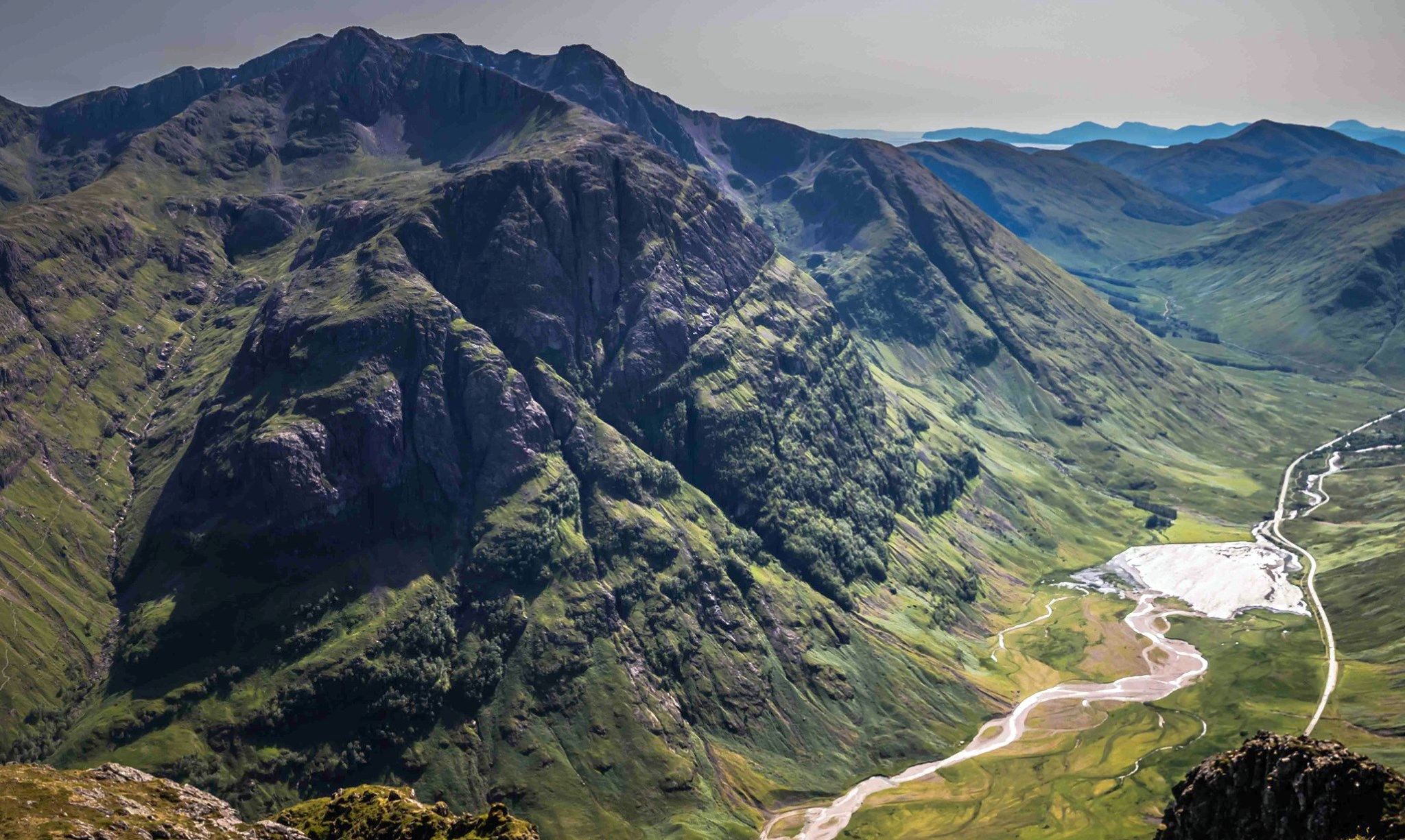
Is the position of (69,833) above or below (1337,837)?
below

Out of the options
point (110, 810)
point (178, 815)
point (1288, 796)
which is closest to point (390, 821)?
point (178, 815)

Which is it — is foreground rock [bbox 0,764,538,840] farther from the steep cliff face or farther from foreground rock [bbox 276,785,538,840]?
the steep cliff face

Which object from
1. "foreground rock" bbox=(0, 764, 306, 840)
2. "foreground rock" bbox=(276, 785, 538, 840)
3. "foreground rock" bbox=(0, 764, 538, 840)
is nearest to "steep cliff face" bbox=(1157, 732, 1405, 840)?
"foreground rock" bbox=(276, 785, 538, 840)

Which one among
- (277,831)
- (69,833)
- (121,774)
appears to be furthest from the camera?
(121,774)

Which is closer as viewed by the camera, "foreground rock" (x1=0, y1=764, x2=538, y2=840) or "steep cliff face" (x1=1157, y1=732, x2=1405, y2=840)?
"steep cliff face" (x1=1157, y1=732, x2=1405, y2=840)

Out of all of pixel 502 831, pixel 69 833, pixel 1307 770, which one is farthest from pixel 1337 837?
pixel 69 833

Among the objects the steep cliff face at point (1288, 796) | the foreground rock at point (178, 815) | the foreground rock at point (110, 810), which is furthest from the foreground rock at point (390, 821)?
the steep cliff face at point (1288, 796)

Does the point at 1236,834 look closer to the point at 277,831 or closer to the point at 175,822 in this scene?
the point at 277,831
